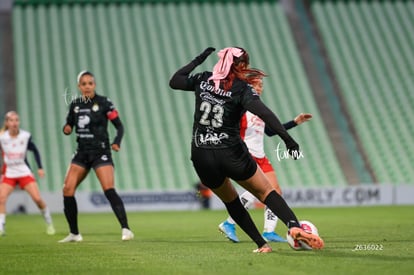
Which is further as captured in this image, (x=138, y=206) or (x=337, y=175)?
(x=337, y=175)

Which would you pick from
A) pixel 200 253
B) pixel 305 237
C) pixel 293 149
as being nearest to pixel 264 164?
pixel 200 253

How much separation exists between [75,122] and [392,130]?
19241mm

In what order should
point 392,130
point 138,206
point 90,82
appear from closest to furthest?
point 90,82 → point 138,206 → point 392,130

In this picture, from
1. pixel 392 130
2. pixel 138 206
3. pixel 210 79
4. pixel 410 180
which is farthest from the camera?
pixel 392 130

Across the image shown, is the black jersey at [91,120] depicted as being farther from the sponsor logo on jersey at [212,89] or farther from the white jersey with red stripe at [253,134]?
the sponsor logo on jersey at [212,89]

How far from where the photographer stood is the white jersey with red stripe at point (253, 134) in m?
12.7

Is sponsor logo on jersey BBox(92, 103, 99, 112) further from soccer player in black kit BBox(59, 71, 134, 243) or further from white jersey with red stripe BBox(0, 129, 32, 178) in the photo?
white jersey with red stripe BBox(0, 129, 32, 178)

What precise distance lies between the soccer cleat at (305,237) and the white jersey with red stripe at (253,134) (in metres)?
3.61

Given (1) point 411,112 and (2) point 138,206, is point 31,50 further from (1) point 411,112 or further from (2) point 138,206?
(1) point 411,112

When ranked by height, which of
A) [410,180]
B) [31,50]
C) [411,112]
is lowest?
[410,180]

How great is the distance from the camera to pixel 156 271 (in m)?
8.16

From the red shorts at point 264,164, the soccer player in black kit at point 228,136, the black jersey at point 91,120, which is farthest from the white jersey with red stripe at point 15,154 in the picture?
the soccer player in black kit at point 228,136

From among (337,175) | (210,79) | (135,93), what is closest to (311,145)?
(337,175)

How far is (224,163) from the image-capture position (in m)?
9.25
